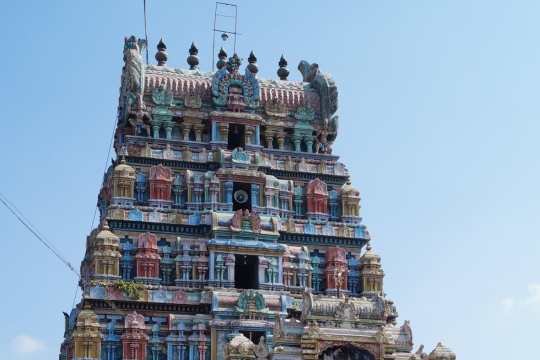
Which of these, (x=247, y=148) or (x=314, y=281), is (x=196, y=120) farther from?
(x=314, y=281)

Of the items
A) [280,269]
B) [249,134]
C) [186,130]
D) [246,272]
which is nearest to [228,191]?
[249,134]

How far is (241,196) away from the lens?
5588cm

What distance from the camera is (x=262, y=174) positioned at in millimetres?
55656

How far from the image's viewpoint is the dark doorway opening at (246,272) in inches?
2089

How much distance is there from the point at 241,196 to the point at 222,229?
3765 mm

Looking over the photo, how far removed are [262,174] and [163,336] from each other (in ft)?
36.6

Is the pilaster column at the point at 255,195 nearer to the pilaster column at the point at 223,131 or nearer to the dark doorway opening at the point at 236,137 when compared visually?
the dark doorway opening at the point at 236,137

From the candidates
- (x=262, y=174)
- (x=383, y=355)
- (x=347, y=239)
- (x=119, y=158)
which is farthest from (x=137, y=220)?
(x=383, y=355)

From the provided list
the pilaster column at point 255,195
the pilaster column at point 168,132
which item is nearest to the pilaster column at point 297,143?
the pilaster column at point 255,195

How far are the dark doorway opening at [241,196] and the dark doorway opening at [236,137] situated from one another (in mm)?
2904

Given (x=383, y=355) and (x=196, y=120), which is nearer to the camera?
(x=383, y=355)

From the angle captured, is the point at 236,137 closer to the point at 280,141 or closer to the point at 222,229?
the point at 280,141

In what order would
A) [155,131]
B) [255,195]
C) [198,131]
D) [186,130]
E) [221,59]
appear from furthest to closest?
1. [221,59]
2. [198,131]
3. [186,130]
4. [155,131]
5. [255,195]

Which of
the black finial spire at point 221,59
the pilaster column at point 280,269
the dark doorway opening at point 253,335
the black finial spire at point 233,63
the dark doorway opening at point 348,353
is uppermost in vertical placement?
the black finial spire at point 221,59
